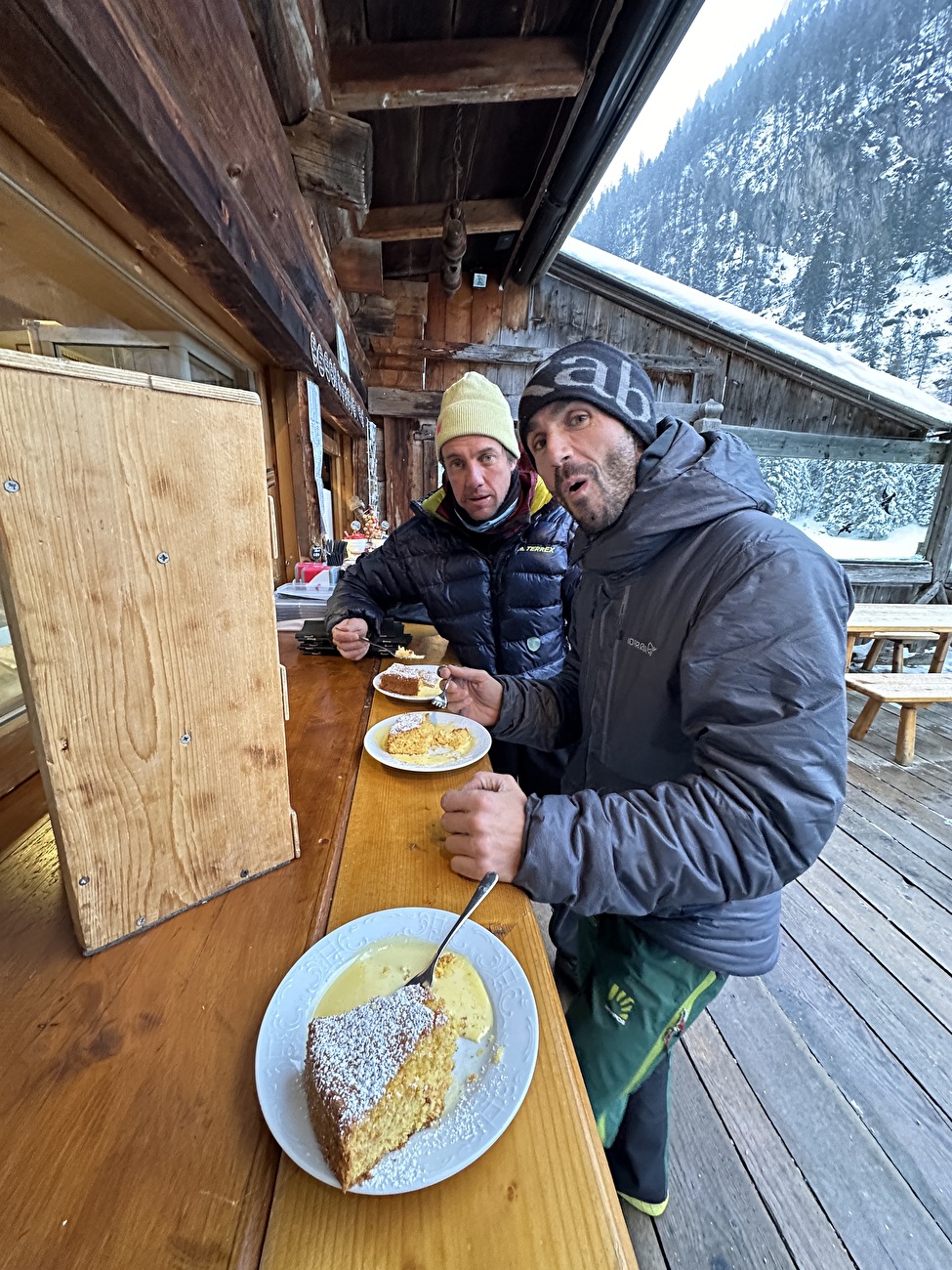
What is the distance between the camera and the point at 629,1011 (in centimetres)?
103

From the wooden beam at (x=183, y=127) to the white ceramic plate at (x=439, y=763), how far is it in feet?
3.87

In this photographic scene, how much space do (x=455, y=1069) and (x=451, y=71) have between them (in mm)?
3060

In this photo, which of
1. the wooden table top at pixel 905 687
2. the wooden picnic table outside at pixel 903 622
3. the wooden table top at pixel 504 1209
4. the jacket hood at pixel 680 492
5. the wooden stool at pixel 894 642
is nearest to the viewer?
the wooden table top at pixel 504 1209

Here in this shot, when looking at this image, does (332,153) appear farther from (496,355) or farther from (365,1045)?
(496,355)

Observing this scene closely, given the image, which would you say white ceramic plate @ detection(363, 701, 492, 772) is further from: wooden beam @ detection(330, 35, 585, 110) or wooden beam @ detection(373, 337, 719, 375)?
wooden beam @ detection(373, 337, 719, 375)

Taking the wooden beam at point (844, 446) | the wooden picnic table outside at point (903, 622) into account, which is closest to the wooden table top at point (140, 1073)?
the wooden picnic table outside at point (903, 622)

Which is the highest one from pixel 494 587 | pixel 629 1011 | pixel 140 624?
pixel 140 624

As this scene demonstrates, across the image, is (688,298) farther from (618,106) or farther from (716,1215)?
(716,1215)

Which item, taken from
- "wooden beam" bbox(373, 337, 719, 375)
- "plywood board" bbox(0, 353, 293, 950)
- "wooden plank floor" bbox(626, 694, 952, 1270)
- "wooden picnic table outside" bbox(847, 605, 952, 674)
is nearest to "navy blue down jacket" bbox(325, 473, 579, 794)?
"wooden plank floor" bbox(626, 694, 952, 1270)

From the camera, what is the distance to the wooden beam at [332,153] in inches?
69.4

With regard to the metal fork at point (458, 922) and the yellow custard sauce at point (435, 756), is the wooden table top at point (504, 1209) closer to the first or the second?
the metal fork at point (458, 922)

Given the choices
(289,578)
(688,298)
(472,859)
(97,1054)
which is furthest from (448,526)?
(688,298)

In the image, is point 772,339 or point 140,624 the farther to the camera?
point 772,339

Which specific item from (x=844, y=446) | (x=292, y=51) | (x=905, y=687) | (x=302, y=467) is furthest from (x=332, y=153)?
(x=844, y=446)
